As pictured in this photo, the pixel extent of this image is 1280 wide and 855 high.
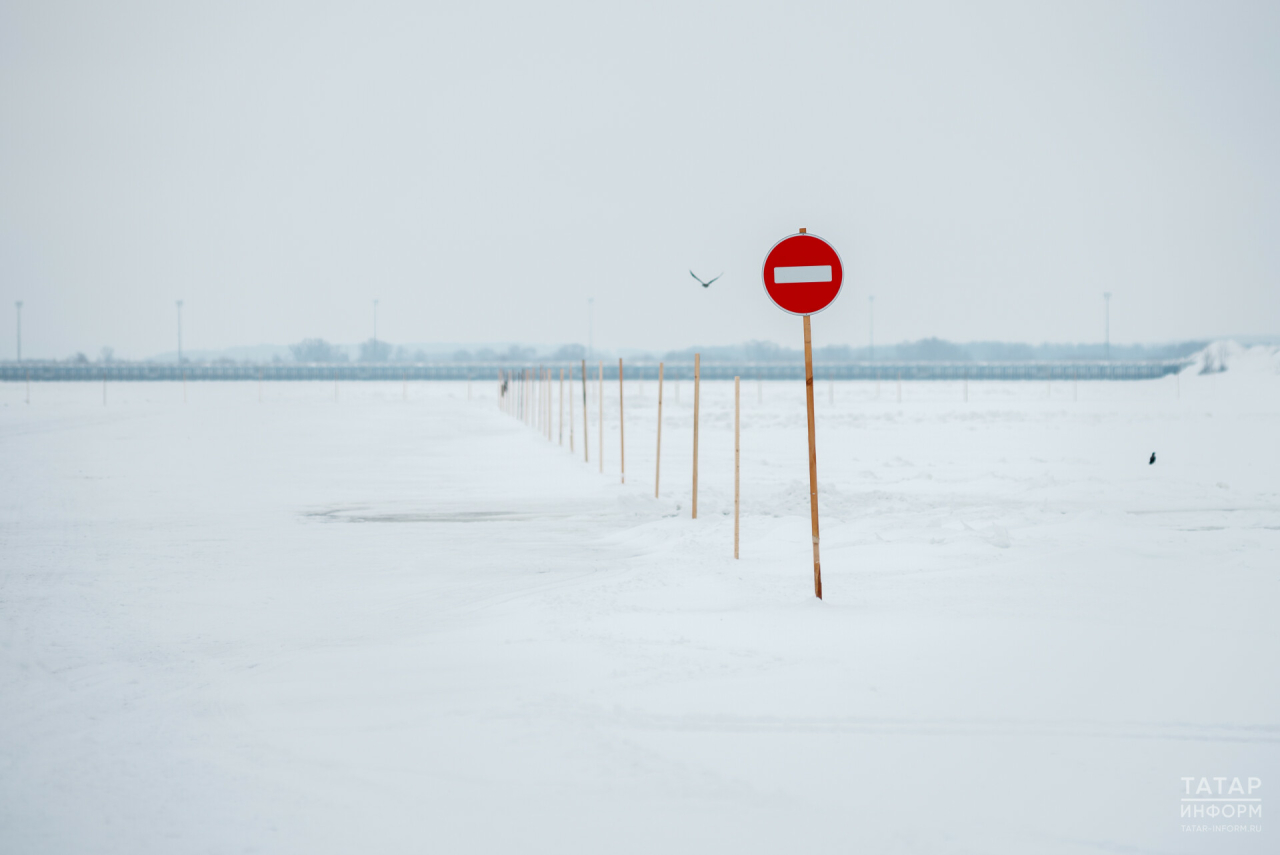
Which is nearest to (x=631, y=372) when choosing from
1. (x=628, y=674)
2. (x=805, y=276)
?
(x=805, y=276)

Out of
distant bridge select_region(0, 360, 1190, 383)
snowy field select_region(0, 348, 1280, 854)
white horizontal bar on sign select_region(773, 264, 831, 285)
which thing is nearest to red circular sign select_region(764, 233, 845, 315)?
white horizontal bar on sign select_region(773, 264, 831, 285)

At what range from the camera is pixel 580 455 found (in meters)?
21.4

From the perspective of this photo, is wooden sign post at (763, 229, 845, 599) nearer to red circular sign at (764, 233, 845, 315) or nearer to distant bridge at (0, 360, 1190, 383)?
red circular sign at (764, 233, 845, 315)

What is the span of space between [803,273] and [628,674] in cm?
327

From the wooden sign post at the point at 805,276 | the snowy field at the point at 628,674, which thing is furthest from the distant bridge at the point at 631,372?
the wooden sign post at the point at 805,276

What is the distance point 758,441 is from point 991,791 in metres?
22.5

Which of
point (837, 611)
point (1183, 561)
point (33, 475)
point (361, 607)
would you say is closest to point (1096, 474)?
point (1183, 561)

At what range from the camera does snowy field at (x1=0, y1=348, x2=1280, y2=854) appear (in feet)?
12.3

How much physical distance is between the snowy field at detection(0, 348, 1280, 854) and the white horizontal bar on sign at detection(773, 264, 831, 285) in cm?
239

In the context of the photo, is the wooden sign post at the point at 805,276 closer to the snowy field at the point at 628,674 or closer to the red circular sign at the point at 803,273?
the red circular sign at the point at 803,273

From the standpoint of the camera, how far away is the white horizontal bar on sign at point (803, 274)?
710 centimetres

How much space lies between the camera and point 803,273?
7.13 meters

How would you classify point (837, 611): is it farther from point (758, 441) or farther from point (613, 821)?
point (758, 441)

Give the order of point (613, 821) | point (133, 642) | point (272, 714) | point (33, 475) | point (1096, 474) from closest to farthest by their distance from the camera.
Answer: point (613, 821)
point (272, 714)
point (133, 642)
point (33, 475)
point (1096, 474)
